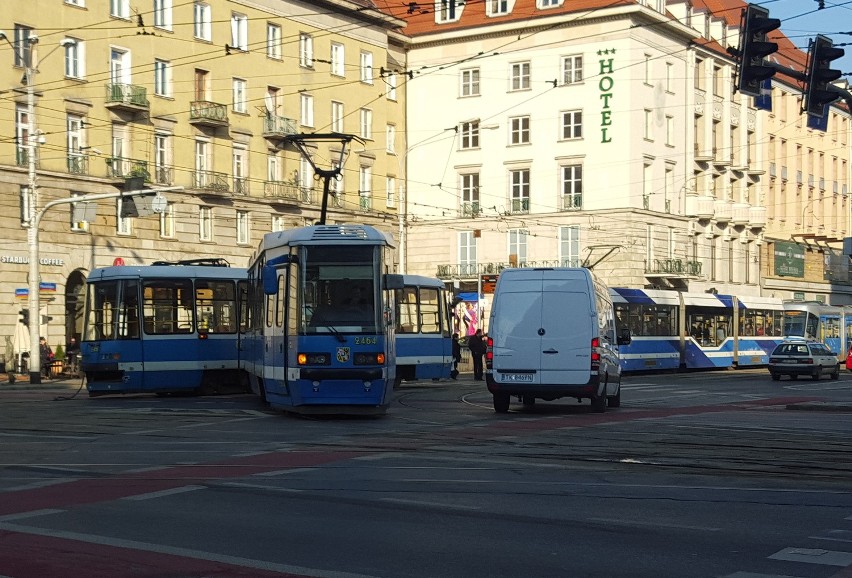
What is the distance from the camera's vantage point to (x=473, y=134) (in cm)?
7406

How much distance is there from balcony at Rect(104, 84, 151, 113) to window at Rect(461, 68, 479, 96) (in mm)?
25937

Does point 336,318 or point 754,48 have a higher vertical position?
point 754,48

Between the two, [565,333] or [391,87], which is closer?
[565,333]

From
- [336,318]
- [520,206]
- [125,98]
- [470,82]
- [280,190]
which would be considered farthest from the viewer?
[470,82]

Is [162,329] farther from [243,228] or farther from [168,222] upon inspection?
[243,228]

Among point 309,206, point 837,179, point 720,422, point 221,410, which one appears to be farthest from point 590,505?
point 837,179

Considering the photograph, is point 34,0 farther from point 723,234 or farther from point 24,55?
point 723,234

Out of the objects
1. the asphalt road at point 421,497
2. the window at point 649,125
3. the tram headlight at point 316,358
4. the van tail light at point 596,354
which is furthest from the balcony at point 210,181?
the tram headlight at point 316,358

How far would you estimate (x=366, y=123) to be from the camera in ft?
216

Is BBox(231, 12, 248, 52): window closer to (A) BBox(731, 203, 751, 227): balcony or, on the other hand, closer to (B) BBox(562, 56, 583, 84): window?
(B) BBox(562, 56, 583, 84): window

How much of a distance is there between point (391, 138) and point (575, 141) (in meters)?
9.52

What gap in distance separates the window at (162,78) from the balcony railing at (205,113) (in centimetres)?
128

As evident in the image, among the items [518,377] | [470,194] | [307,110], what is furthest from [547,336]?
[470,194]

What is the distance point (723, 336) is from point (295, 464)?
4383 cm
